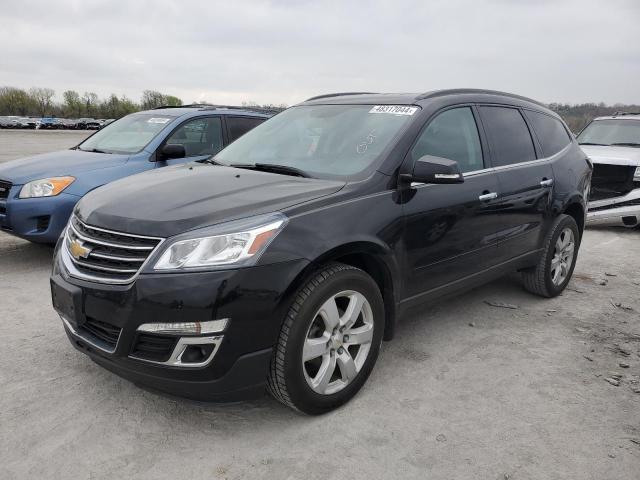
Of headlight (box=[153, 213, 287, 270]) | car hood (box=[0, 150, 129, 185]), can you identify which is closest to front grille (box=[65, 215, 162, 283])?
headlight (box=[153, 213, 287, 270])

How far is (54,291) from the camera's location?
2.87 metres

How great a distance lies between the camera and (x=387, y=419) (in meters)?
2.80

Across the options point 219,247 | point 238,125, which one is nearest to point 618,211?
point 238,125

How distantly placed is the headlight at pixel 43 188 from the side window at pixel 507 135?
393 cm

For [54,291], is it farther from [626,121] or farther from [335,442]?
[626,121]

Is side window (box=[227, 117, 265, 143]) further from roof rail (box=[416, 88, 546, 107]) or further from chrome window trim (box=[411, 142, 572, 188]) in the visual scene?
chrome window trim (box=[411, 142, 572, 188])

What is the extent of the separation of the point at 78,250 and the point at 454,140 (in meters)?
2.48

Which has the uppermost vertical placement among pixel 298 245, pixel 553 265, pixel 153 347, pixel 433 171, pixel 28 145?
pixel 433 171

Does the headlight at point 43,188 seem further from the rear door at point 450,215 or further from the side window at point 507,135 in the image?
the side window at point 507,135

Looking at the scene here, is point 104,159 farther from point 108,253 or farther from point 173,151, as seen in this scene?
point 108,253

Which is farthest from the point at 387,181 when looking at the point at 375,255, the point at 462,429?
the point at 462,429

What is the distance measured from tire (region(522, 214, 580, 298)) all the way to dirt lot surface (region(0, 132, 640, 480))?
0.69m

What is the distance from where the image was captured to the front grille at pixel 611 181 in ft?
26.4

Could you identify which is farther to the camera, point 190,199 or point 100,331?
point 190,199
